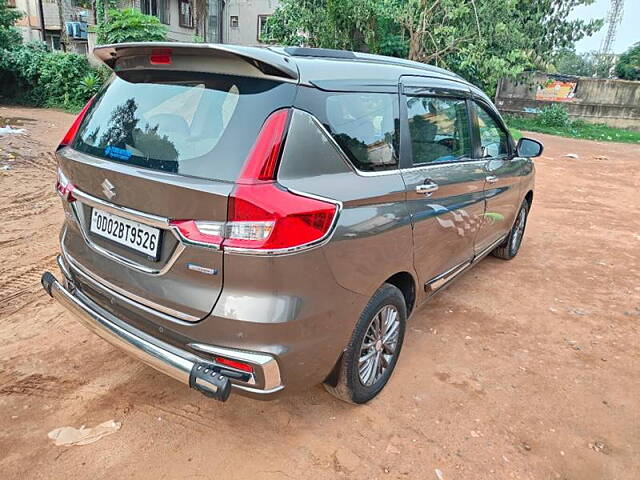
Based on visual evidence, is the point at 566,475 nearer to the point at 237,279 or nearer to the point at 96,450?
the point at 237,279

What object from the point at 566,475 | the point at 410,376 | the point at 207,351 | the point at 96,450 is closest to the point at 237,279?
the point at 207,351

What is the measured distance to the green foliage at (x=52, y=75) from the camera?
625 inches

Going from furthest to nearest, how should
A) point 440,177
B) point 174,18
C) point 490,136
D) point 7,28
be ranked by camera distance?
point 174,18 < point 7,28 < point 490,136 < point 440,177

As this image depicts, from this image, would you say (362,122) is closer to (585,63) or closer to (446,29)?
(446,29)

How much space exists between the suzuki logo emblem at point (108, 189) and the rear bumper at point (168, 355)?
603 mm

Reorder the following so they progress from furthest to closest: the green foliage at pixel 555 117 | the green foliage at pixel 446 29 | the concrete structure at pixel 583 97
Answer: the concrete structure at pixel 583 97 < the green foliage at pixel 555 117 < the green foliage at pixel 446 29

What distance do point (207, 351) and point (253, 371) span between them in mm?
212

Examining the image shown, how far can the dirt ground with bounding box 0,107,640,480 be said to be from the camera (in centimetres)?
229

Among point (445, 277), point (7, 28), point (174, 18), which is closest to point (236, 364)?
point (445, 277)

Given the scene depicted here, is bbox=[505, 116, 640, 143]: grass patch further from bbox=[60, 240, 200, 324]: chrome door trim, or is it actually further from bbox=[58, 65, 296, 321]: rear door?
bbox=[60, 240, 200, 324]: chrome door trim

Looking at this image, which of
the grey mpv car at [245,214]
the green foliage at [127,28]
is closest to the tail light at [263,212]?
the grey mpv car at [245,214]

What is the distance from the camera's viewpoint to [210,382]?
76.4 inches

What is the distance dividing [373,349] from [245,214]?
1.23 metres

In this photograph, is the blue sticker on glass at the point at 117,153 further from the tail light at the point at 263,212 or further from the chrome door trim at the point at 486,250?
the chrome door trim at the point at 486,250
